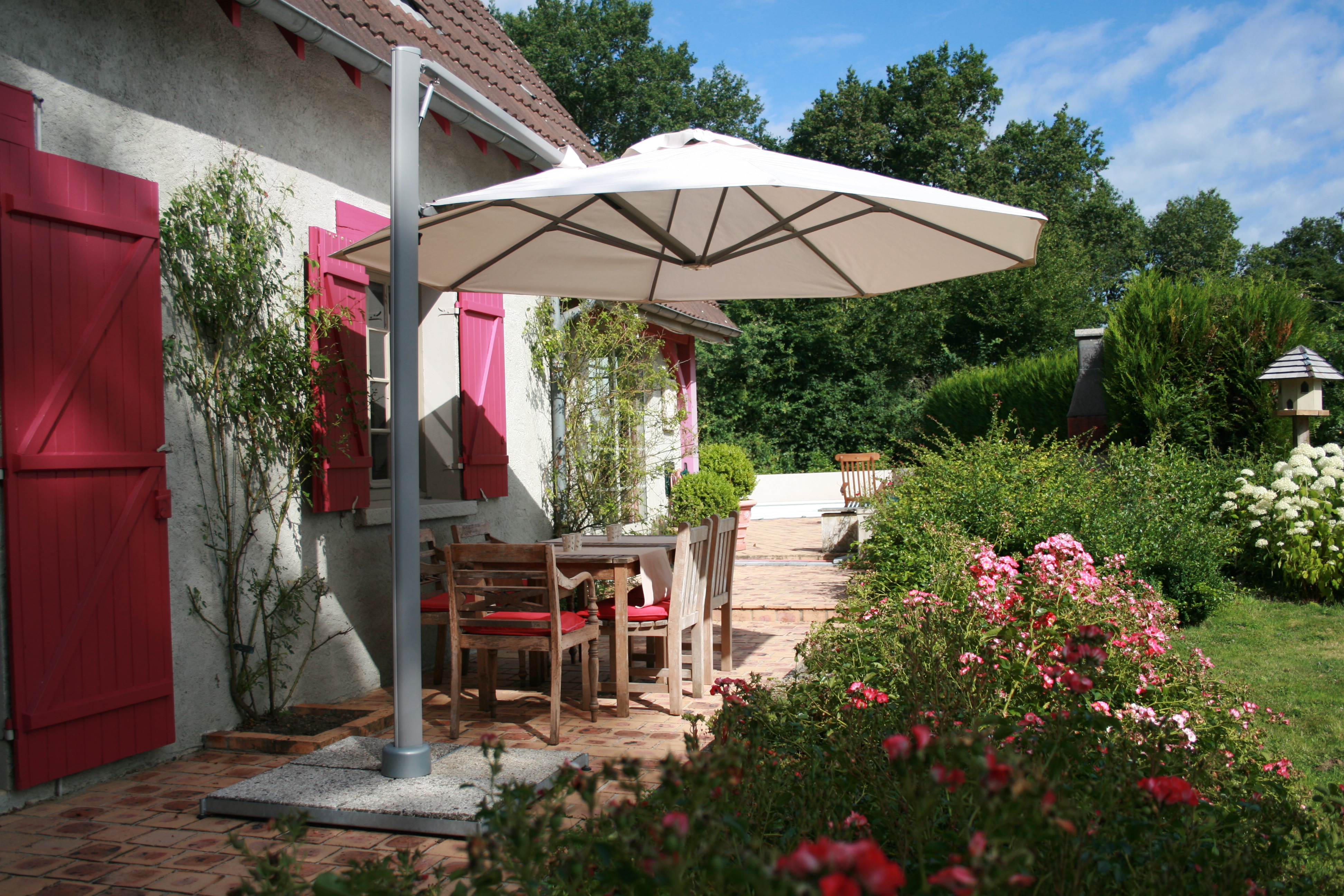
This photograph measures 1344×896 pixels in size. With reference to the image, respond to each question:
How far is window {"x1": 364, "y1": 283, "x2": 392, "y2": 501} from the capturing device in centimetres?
575

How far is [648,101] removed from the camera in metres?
27.8

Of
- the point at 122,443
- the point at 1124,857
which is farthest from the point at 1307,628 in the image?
the point at 122,443

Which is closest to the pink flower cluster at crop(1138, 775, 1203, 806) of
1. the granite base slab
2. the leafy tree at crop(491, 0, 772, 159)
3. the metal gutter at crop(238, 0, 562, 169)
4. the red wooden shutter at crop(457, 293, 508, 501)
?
the granite base slab

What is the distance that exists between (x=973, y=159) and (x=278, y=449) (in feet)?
94.3

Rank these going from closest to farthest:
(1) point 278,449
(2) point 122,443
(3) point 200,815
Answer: (3) point 200,815
(2) point 122,443
(1) point 278,449

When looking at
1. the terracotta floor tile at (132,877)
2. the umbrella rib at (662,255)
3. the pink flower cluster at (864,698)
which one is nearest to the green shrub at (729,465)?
the umbrella rib at (662,255)

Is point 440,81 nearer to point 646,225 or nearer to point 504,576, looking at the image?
point 646,225

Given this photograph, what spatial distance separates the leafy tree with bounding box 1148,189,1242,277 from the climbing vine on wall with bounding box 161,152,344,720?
43.3 metres

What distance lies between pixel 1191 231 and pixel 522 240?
1799 inches

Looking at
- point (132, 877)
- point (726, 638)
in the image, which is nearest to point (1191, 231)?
point (726, 638)

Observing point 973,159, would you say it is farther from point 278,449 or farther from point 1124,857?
point 1124,857

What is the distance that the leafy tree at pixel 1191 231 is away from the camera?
41.8 m

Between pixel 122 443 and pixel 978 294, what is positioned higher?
pixel 978 294

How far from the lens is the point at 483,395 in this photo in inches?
246
